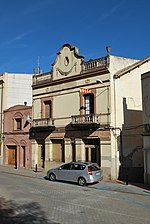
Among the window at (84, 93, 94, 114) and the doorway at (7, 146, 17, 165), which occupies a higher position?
the window at (84, 93, 94, 114)

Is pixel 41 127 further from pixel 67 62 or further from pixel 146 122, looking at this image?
pixel 146 122

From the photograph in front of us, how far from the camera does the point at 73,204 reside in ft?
43.1

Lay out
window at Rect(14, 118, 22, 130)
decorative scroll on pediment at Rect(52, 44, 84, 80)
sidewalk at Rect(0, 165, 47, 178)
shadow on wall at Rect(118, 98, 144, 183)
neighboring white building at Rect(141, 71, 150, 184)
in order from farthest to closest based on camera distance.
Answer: window at Rect(14, 118, 22, 130) < decorative scroll on pediment at Rect(52, 44, 84, 80) < sidewalk at Rect(0, 165, 47, 178) < shadow on wall at Rect(118, 98, 144, 183) < neighboring white building at Rect(141, 71, 150, 184)

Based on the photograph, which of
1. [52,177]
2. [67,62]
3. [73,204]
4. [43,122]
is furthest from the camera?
[43,122]

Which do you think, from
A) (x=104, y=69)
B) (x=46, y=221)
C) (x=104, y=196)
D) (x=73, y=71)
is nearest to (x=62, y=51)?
(x=73, y=71)

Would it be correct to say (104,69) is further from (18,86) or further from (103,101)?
(18,86)

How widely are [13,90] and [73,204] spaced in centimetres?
2397

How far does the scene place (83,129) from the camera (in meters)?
23.2

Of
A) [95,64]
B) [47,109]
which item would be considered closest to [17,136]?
[47,109]

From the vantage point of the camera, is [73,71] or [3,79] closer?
[73,71]

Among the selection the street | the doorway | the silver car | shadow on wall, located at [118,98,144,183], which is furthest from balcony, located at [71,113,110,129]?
the doorway

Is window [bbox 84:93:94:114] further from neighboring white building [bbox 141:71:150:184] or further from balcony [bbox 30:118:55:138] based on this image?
neighboring white building [bbox 141:71:150:184]

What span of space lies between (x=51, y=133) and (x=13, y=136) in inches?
249

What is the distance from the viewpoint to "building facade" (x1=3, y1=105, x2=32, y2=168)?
2903 centimetres
